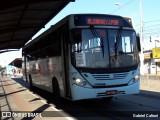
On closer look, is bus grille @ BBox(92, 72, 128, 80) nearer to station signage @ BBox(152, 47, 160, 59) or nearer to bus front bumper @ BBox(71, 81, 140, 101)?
bus front bumper @ BBox(71, 81, 140, 101)

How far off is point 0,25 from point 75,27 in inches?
419

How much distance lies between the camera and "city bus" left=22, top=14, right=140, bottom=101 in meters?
12.3

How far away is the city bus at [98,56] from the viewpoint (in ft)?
40.4

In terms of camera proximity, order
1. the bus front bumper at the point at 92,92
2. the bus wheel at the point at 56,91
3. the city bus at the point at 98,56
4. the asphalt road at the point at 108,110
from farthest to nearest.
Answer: the bus wheel at the point at 56,91, the city bus at the point at 98,56, the bus front bumper at the point at 92,92, the asphalt road at the point at 108,110

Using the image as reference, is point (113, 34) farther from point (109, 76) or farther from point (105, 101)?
point (105, 101)

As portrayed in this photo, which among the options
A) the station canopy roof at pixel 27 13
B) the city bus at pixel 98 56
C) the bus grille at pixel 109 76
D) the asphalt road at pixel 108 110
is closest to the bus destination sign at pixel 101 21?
the city bus at pixel 98 56

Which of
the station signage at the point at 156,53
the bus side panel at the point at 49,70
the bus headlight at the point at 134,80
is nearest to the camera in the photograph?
the bus headlight at the point at 134,80

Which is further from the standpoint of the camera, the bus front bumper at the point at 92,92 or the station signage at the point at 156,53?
the station signage at the point at 156,53

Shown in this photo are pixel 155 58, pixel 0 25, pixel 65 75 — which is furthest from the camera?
pixel 155 58

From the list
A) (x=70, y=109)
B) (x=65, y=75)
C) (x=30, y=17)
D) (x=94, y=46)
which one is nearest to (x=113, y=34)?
(x=94, y=46)

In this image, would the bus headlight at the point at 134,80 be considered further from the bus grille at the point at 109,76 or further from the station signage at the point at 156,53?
the station signage at the point at 156,53

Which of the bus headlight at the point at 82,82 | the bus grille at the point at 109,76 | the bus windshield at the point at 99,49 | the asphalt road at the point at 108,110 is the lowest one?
the asphalt road at the point at 108,110

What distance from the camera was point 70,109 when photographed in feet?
47.3

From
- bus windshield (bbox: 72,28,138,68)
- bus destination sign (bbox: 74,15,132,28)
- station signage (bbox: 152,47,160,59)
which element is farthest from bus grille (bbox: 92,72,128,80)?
station signage (bbox: 152,47,160,59)
